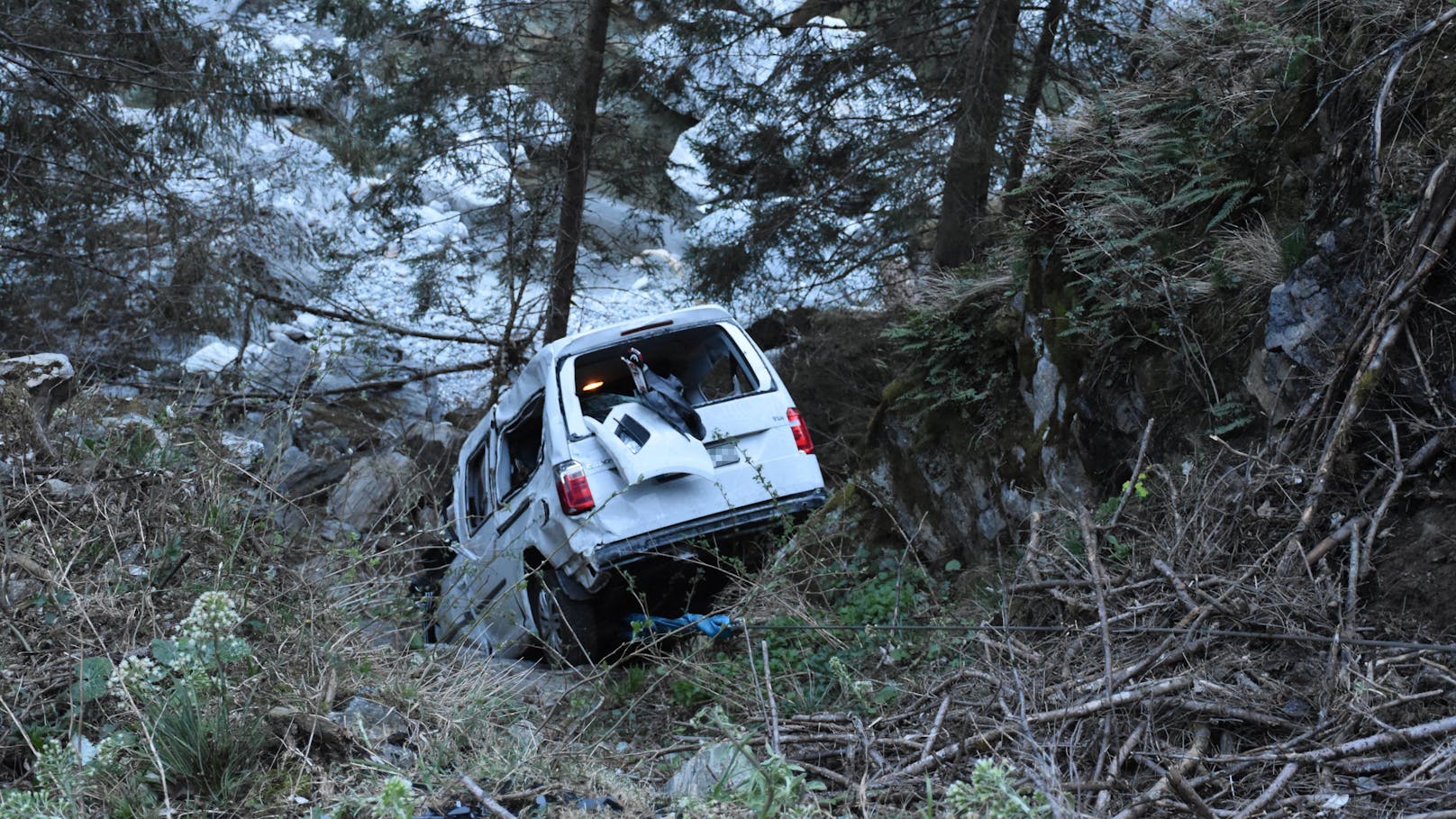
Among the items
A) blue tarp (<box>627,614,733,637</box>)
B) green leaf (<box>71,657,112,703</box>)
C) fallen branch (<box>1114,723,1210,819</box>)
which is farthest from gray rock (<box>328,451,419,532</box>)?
fallen branch (<box>1114,723,1210,819</box>)

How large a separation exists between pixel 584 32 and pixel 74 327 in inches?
280

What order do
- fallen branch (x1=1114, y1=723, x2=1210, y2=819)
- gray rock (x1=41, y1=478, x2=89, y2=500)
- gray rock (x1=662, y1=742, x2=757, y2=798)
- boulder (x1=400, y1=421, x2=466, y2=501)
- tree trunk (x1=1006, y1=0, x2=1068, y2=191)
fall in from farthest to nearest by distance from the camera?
1. boulder (x1=400, y1=421, x2=466, y2=501)
2. tree trunk (x1=1006, y1=0, x2=1068, y2=191)
3. gray rock (x1=41, y1=478, x2=89, y2=500)
4. gray rock (x1=662, y1=742, x2=757, y2=798)
5. fallen branch (x1=1114, y1=723, x2=1210, y2=819)

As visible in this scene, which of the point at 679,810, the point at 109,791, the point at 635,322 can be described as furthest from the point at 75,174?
the point at 679,810

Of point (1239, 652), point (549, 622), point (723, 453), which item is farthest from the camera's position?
point (723, 453)

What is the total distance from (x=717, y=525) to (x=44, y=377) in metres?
4.44

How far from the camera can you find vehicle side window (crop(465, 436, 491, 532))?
8789mm

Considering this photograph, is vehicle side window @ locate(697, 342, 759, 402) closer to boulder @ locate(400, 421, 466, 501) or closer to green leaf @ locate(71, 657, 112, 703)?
green leaf @ locate(71, 657, 112, 703)

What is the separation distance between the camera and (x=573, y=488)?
6918 millimetres

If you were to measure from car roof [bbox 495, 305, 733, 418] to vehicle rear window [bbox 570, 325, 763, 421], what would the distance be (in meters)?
0.11

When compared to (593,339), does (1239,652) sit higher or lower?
lower

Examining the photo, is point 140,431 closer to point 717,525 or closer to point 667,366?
point 717,525

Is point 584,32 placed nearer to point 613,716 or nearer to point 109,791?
point 613,716

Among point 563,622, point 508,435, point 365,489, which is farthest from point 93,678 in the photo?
point 365,489

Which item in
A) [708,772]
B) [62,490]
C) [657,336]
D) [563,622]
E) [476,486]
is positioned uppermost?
[657,336]
